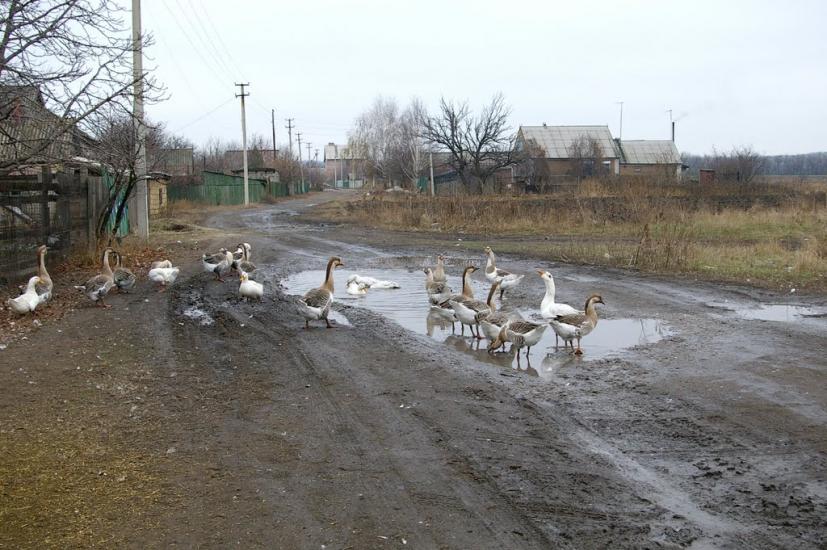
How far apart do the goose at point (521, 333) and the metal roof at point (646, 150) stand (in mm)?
75036

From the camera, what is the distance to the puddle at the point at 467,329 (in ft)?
33.3

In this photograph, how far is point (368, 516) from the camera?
4969 mm

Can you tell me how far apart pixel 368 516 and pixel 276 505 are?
2.28ft

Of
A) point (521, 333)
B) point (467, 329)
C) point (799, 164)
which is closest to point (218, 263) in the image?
point (467, 329)

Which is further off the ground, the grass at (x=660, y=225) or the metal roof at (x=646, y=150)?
the metal roof at (x=646, y=150)

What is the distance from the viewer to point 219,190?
69.2 metres

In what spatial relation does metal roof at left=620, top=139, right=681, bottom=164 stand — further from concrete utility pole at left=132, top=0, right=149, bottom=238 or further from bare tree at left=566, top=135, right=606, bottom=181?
concrete utility pole at left=132, top=0, right=149, bottom=238

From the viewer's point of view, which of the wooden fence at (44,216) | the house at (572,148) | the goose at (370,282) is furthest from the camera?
the house at (572,148)

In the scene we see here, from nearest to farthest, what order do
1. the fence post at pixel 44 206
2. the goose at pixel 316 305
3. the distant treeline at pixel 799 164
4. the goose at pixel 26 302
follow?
1. the goose at pixel 316 305
2. the goose at pixel 26 302
3. the fence post at pixel 44 206
4. the distant treeline at pixel 799 164

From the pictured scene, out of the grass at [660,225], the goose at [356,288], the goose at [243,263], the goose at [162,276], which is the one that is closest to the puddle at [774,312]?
the grass at [660,225]

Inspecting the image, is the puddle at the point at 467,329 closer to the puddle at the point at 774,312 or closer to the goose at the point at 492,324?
the goose at the point at 492,324

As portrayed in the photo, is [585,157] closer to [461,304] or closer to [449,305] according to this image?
[449,305]

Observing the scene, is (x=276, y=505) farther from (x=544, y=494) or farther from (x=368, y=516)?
(x=544, y=494)

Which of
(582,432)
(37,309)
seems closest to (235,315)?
(37,309)
